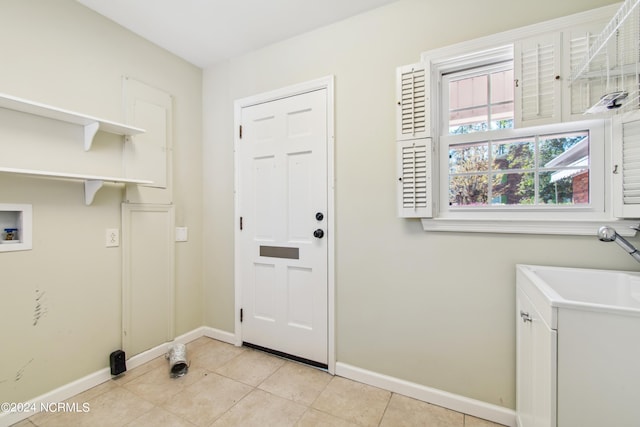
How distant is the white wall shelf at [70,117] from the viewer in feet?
4.83

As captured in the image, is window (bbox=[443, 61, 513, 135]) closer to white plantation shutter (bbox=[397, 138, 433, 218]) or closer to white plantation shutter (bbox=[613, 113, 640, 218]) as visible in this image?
white plantation shutter (bbox=[397, 138, 433, 218])

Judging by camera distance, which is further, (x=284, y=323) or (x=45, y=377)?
(x=284, y=323)

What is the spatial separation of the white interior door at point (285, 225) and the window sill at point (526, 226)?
2.77ft

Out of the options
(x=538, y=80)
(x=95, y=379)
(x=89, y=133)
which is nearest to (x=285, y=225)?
(x=89, y=133)

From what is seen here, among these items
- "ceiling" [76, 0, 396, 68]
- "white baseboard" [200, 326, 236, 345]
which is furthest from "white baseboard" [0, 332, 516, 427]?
"ceiling" [76, 0, 396, 68]

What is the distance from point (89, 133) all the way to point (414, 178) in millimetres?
2229

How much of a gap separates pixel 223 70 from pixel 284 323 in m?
2.45

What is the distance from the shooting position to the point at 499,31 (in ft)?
5.11

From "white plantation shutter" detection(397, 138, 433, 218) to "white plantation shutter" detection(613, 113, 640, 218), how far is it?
0.84 meters

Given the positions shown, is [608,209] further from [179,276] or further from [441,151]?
[179,276]

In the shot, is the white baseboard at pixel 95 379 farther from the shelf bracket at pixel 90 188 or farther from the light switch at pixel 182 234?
the shelf bracket at pixel 90 188

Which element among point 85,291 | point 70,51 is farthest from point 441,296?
point 70,51

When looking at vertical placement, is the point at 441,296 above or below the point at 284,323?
above

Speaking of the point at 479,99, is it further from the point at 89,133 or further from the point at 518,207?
the point at 89,133
